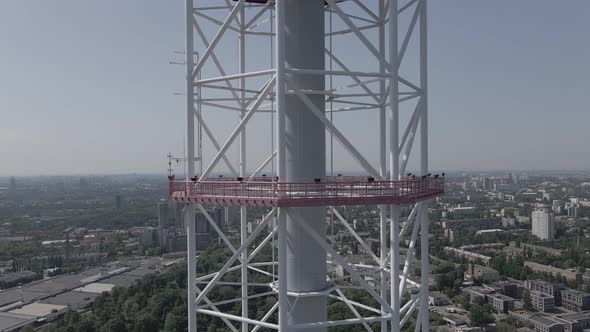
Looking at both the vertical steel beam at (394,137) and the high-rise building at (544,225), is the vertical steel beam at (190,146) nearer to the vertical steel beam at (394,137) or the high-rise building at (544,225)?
the vertical steel beam at (394,137)

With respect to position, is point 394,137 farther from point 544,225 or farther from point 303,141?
point 544,225

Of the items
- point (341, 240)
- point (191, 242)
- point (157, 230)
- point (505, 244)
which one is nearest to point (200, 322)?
point (191, 242)

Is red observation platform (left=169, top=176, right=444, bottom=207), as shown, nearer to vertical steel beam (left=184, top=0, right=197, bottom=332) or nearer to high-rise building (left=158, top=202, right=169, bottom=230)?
vertical steel beam (left=184, top=0, right=197, bottom=332)

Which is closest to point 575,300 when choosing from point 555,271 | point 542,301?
point 542,301

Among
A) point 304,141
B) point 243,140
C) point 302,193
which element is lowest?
point 302,193

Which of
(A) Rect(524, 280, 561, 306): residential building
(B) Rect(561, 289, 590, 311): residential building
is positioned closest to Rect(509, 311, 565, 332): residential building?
(A) Rect(524, 280, 561, 306): residential building

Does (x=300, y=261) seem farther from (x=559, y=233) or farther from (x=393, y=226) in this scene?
(x=559, y=233)
